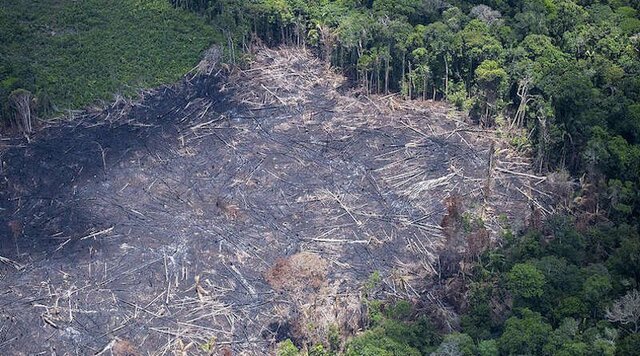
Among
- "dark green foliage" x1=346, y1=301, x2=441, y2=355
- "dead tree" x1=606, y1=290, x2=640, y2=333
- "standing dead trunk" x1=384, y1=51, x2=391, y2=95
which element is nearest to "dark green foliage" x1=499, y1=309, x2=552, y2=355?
"dead tree" x1=606, y1=290, x2=640, y2=333

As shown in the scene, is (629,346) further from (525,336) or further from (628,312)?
(525,336)

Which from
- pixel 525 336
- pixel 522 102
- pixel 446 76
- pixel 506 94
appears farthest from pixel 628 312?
pixel 446 76

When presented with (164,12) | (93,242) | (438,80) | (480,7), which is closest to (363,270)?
(93,242)

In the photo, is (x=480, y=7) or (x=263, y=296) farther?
(x=480, y=7)

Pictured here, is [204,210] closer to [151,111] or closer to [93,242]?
[93,242]

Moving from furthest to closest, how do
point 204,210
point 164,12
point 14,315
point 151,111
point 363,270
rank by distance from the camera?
point 164,12 → point 151,111 → point 204,210 → point 363,270 → point 14,315

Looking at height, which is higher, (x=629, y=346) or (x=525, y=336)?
(x=629, y=346)
